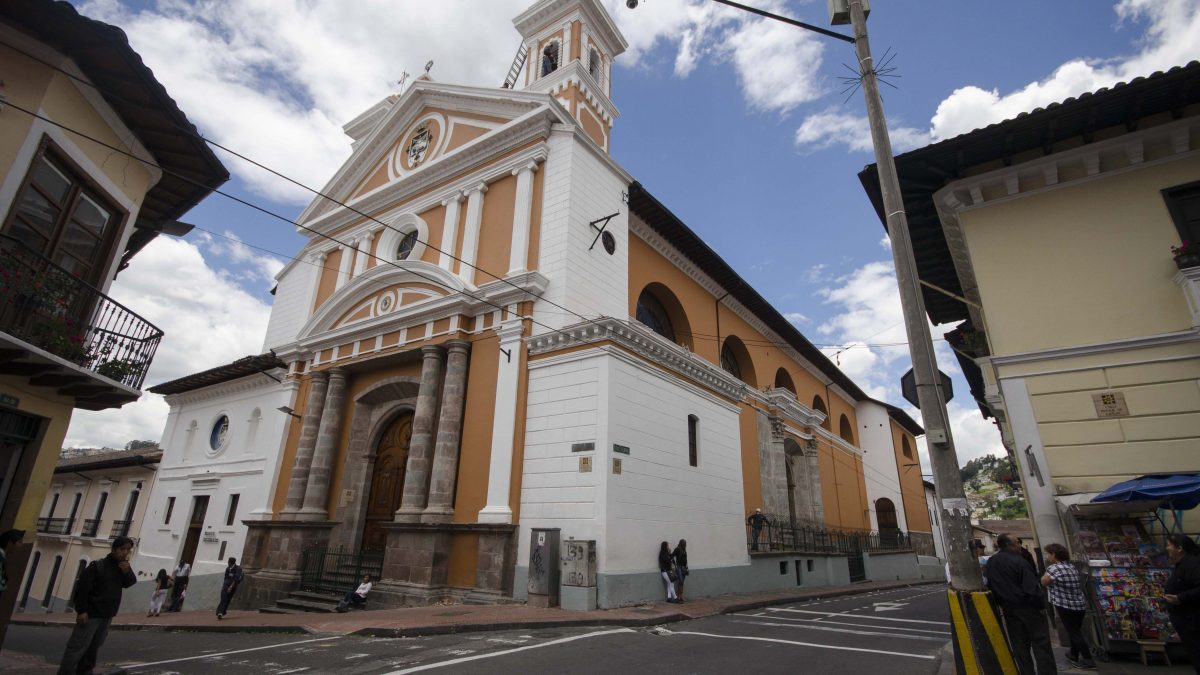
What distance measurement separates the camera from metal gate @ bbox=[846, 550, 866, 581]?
2395 cm

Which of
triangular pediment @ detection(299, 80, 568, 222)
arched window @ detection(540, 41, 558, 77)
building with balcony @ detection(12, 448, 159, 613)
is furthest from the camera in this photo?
building with balcony @ detection(12, 448, 159, 613)

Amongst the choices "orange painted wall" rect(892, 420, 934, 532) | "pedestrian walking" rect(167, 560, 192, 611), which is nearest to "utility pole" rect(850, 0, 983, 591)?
"pedestrian walking" rect(167, 560, 192, 611)

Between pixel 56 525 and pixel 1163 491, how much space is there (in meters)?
39.1

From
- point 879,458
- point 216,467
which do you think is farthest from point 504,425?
point 879,458

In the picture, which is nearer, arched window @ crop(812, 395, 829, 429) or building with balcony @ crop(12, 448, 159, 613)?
building with balcony @ crop(12, 448, 159, 613)

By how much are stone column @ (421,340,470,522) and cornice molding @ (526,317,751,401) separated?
76.8 inches

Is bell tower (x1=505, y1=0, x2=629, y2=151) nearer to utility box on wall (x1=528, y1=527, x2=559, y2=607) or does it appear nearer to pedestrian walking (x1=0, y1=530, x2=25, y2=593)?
utility box on wall (x1=528, y1=527, x2=559, y2=607)

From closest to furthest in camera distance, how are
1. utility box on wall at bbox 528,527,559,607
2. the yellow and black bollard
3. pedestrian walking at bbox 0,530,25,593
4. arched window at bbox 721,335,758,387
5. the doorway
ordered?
the yellow and black bollard → pedestrian walking at bbox 0,530,25,593 → utility box on wall at bbox 528,527,559,607 → the doorway → arched window at bbox 721,335,758,387

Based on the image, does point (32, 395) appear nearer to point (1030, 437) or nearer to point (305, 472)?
point (305, 472)

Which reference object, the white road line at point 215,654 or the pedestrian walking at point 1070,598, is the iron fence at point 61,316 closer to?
the white road line at point 215,654

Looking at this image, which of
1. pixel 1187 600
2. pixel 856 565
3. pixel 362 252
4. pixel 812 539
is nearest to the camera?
pixel 1187 600

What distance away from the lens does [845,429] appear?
1342 inches

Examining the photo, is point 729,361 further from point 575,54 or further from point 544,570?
point 544,570

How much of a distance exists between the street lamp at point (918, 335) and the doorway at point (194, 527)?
74.7 feet
